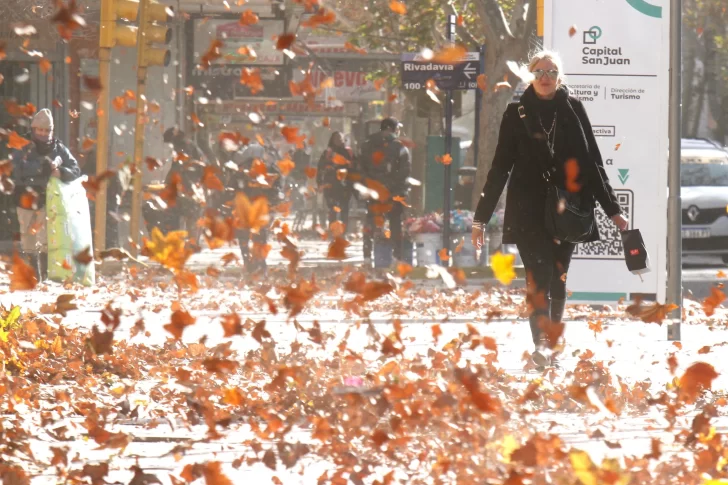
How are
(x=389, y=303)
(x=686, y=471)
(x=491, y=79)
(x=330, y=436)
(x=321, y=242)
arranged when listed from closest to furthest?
1. (x=686, y=471)
2. (x=330, y=436)
3. (x=389, y=303)
4. (x=491, y=79)
5. (x=321, y=242)

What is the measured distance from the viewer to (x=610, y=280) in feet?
34.2

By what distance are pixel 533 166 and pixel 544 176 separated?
0.08 m

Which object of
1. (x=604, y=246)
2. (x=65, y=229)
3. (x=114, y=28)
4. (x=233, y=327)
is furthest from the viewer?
(x=114, y=28)

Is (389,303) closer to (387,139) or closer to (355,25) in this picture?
(387,139)

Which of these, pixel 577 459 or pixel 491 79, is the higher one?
pixel 491 79

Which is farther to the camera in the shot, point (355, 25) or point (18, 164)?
point (355, 25)

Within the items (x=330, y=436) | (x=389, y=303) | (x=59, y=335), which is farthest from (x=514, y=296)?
(x=330, y=436)

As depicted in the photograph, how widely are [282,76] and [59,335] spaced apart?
65.3 ft

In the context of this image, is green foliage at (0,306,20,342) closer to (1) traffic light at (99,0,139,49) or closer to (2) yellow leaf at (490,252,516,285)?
(2) yellow leaf at (490,252,516,285)

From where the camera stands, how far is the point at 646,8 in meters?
9.84

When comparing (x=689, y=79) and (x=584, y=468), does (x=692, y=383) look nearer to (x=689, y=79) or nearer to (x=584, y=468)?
(x=584, y=468)

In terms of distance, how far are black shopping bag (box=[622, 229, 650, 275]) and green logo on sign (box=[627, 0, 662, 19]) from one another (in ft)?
9.19

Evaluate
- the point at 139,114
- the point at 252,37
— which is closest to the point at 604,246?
the point at 139,114

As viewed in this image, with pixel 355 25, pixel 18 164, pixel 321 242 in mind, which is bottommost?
pixel 321 242
